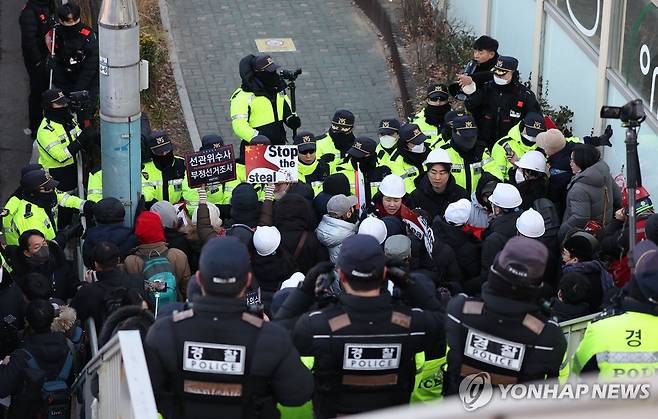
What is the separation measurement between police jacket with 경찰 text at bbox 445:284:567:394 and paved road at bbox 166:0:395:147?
9770 millimetres

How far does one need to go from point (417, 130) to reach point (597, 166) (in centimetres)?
173

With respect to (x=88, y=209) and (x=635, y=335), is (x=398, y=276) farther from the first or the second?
(x=88, y=209)

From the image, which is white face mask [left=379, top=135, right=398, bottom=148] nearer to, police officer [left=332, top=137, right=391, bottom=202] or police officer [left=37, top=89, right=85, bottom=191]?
police officer [left=332, top=137, right=391, bottom=202]

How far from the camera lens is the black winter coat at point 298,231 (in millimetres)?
9055

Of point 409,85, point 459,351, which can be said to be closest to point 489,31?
point 409,85

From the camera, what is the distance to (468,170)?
422 inches

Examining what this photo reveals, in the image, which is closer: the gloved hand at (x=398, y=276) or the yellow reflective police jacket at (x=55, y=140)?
the gloved hand at (x=398, y=276)

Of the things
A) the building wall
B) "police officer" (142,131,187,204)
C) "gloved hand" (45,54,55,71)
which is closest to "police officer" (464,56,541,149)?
the building wall

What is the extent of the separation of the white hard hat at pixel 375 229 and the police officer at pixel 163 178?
2.65 meters

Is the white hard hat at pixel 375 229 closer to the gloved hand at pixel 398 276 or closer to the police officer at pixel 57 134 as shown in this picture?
the gloved hand at pixel 398 276

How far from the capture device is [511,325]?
5.57m

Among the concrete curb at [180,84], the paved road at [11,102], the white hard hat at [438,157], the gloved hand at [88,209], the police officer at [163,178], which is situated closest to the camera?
the white hard hat at [438,157]

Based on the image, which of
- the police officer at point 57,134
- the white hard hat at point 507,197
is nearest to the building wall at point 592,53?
the white hard hat at point 507,197

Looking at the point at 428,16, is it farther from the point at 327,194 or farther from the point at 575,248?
the point at 575,248
